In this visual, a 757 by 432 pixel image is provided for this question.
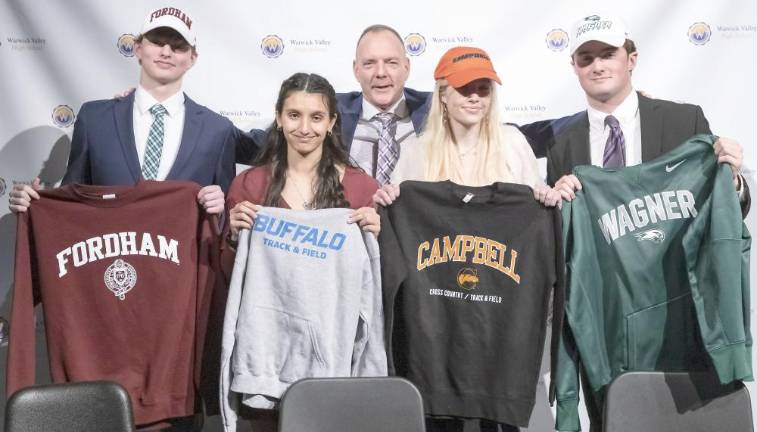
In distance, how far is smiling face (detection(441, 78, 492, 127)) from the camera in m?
→ 3.13

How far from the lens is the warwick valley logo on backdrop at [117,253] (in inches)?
116

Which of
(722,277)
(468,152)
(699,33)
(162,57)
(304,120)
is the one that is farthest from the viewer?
(699,33)

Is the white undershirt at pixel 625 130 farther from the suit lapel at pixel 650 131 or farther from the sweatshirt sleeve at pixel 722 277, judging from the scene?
the sweatshirt sleeve at pixel 722 277

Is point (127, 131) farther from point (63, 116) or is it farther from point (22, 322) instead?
point (22, 322)

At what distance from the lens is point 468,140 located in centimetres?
316

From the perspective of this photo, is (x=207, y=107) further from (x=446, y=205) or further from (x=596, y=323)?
(x=596, y=323)

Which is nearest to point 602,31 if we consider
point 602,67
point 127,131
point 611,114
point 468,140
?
point 602,67

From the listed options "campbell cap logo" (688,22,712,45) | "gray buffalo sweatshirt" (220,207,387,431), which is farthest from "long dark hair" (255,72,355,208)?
"campbell cap logo" (688,22,712,45)

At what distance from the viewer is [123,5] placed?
12.1ft

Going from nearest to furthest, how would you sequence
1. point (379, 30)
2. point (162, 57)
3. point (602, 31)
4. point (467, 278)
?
point (467, 278) < point (602, 31) < point (162, 57) < point (379, 30)

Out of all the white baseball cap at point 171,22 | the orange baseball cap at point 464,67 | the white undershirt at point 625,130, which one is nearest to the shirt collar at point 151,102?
the white baseball cap at point 171,22

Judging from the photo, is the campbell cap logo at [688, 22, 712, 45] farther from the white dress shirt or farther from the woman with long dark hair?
the woman with long dark hair

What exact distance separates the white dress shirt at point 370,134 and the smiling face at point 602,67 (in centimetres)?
72

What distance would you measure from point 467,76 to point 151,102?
1.29 metres
